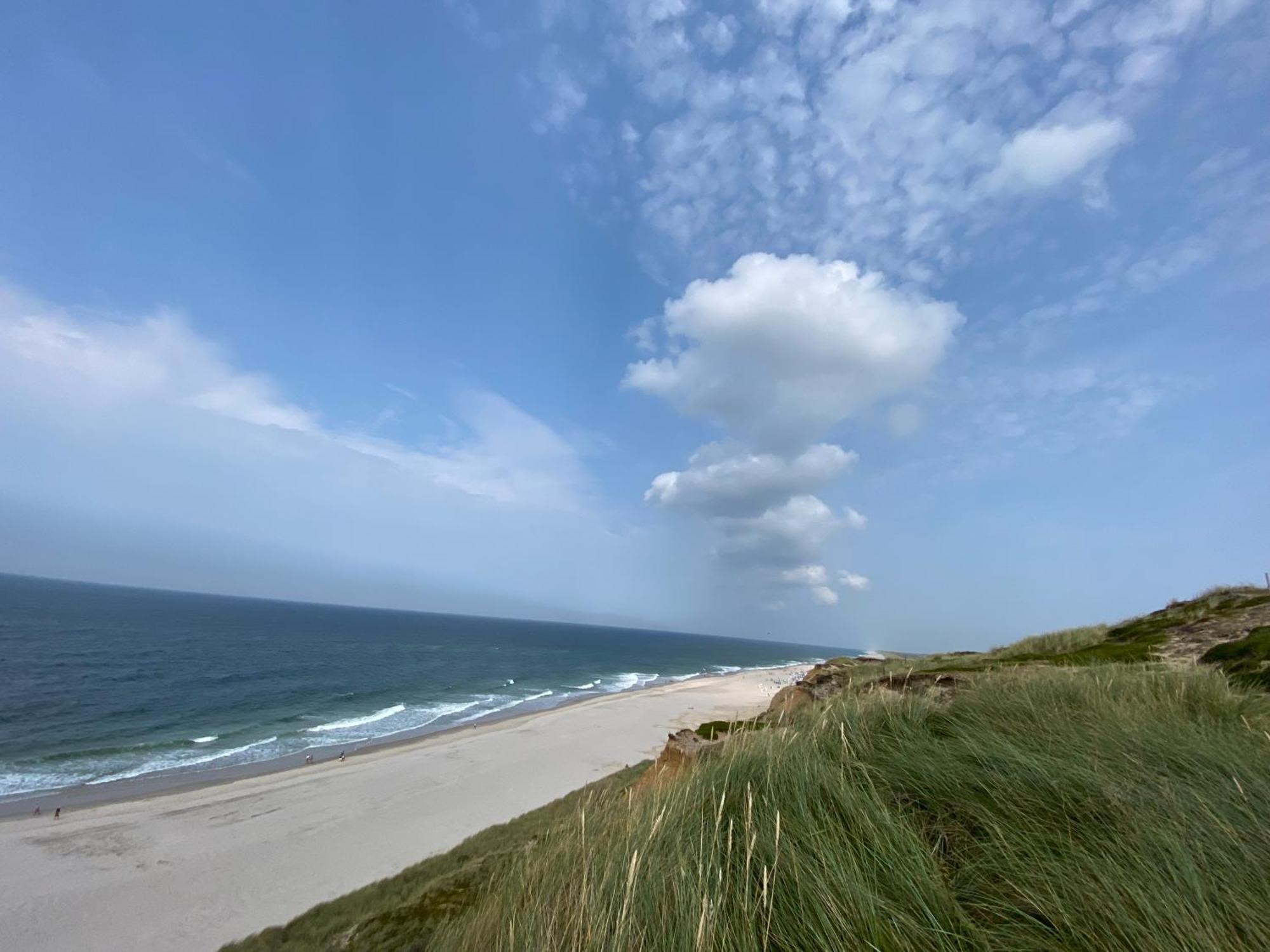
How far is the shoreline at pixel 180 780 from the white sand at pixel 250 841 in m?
0.82

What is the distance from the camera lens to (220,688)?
4684cm

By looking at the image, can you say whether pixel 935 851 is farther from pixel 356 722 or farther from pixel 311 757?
pixel 356 722

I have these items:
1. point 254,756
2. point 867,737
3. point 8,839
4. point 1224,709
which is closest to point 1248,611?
point 1224,709

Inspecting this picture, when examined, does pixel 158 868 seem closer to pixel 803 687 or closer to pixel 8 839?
pixel 8 839

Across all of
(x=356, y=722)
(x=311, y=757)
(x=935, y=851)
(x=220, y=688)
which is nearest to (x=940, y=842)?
(x=935, y=851)

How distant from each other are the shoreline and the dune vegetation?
2826 cm

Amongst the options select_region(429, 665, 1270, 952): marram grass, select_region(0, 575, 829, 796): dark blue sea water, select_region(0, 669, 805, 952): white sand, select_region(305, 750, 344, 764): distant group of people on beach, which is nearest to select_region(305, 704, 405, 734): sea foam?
select_region(0, 575, 829, 796): dark blue sea water

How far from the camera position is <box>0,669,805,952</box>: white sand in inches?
566

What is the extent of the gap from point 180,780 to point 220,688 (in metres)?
25.2

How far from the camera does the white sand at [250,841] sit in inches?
566

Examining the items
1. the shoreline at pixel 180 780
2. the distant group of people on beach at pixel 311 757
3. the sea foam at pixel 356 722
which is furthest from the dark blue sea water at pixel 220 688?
the distant group of people on beach at pixel 311 757

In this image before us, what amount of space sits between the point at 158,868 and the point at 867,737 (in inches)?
887

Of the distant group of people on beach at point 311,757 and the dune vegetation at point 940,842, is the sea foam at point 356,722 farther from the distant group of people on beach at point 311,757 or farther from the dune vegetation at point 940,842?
the dune vegetation at point 940,842

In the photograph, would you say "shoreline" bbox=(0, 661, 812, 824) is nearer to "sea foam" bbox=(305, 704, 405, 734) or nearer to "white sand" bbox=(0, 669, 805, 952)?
"white sand" bbox=(0, 669, 805, 952)
